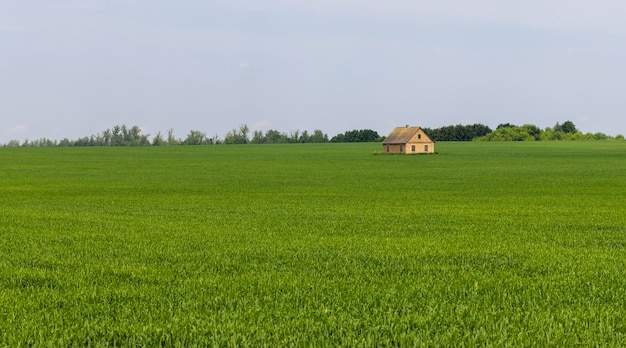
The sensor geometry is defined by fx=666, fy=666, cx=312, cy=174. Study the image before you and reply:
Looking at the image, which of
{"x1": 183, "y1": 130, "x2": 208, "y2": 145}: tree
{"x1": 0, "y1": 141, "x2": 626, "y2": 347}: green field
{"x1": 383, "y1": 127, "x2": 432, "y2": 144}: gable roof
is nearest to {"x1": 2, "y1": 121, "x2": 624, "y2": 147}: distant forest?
{"x1": 183, "y1": 130, "x2": 208, "y2": 145}: tree

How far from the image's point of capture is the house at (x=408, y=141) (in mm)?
99812

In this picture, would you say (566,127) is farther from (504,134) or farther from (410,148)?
(410,148)

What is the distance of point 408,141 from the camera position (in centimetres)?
9931

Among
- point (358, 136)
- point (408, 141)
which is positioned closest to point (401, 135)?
point (408, 141)

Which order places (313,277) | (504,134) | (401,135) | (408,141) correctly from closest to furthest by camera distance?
1. (313,277)
2. (408,141)
3. (401,135)
4. (504,134)

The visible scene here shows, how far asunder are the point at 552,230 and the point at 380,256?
23.1 feet

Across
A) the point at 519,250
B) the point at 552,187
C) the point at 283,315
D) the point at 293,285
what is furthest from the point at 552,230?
the point at 552,187

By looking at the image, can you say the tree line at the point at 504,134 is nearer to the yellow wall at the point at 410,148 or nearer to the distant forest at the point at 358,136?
the distant forest at the point at 358,136

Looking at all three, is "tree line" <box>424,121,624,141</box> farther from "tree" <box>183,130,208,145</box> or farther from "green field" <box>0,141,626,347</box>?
"green field" <box>0,141,626,347</box>

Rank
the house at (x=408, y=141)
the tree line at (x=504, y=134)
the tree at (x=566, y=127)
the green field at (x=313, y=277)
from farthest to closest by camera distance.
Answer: the tree at (x=566, y=127), the tree line at (x=504, y=134), the house at (x=408, y=141), the green field at (x=313, y=277)

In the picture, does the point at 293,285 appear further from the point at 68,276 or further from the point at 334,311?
the point at 68,276

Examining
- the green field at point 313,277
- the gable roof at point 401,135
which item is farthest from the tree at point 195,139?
the green field at point 313,277

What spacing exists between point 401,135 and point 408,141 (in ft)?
10.1

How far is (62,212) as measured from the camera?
73.9 ft
